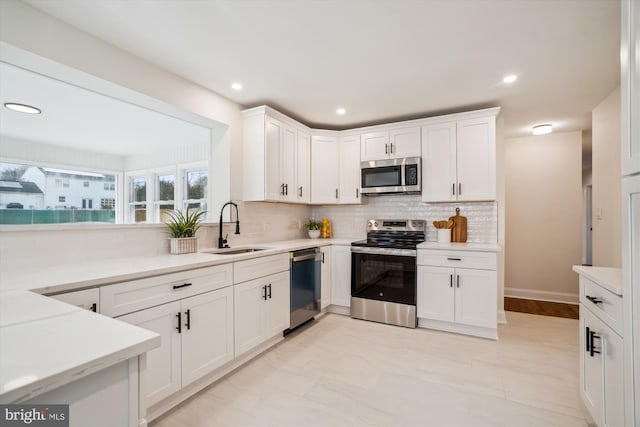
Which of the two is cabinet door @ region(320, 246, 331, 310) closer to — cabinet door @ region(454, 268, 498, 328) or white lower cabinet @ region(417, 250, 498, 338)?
white lower cabinet @ region(417, 250, 498, 338)

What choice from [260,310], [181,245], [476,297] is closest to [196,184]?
[181,245]

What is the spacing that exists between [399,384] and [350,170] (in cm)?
264

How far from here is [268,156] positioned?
3.27 meters

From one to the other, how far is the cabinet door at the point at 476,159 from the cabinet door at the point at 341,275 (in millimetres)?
1507

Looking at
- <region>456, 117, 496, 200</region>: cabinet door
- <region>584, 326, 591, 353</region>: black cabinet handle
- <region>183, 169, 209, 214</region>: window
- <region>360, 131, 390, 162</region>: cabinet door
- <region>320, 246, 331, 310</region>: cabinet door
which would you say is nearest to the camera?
<region>584, 326, 591, 353</region>: black cabinet handle

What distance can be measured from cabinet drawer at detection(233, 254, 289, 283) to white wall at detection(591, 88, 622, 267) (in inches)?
128

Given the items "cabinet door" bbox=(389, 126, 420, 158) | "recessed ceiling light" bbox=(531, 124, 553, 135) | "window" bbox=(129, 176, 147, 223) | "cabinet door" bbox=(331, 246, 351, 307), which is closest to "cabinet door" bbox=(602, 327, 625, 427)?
"cabinet door" bbox=(331, 246, 351, 307)

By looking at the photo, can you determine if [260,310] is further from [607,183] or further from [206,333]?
[607,183]

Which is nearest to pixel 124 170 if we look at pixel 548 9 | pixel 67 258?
Result: pixel 67 258

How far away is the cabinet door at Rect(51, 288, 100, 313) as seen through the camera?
4.66 feet

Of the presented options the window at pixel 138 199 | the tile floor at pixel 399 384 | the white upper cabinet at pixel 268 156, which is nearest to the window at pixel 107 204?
the window at pixel 138 199

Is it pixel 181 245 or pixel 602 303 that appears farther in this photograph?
pixel 181 245

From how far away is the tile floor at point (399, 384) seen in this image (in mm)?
1840

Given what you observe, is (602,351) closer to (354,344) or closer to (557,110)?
(354,344)
